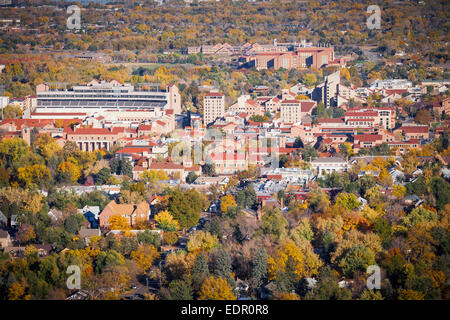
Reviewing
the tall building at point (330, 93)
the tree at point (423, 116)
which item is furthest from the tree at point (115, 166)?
the tall building at point (330, 93)

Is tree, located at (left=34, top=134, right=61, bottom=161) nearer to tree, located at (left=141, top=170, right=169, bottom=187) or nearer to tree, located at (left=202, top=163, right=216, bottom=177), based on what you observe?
tree, located at (left=141, top=170, right=169, bottom=187)

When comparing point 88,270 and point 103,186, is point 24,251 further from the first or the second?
point 103,186

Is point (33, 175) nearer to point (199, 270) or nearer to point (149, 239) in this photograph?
point (149, 239)

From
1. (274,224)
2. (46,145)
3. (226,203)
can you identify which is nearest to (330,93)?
(46,145)

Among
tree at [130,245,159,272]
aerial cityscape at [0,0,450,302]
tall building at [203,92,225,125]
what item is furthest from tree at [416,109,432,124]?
tree at [130,245,159,272]

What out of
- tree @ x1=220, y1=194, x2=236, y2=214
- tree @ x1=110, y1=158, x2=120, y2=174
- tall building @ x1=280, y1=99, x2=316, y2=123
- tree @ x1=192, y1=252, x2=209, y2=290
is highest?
tall building @ x1=280, y1=99, x2=316, y2=123
